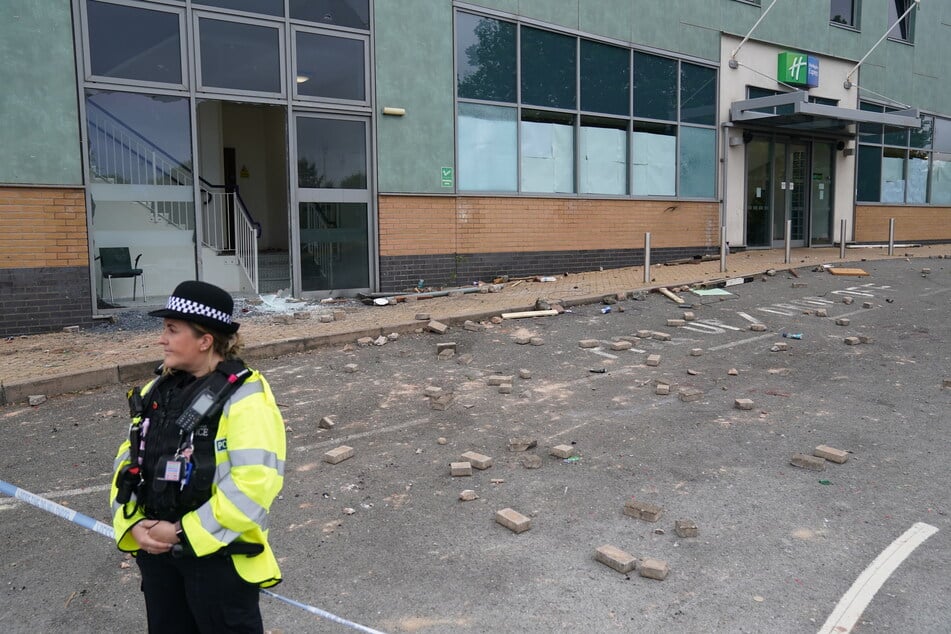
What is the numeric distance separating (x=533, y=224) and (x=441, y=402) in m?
8.42

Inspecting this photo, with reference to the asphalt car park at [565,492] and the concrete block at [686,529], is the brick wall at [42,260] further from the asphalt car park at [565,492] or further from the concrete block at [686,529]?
the concrete block at [686,529]

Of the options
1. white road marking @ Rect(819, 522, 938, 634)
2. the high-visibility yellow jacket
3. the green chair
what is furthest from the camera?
the green chair

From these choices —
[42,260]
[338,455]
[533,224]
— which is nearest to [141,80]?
[42,260]

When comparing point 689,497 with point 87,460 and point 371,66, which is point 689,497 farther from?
point 371,66

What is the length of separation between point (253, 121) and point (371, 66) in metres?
6.79

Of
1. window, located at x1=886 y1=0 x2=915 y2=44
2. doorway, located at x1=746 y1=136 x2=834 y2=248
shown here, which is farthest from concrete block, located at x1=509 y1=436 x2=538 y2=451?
window, located at x1=886 y1=0 x2=915 y2=44

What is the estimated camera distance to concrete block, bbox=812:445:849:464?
205 inches

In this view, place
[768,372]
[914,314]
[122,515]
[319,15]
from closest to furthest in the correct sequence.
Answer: [122,515] → [768,372] → [914,314] → [319,15]

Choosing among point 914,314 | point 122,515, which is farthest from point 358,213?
point 122,515

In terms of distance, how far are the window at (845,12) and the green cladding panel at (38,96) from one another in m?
18.5

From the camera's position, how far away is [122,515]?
2520 mm

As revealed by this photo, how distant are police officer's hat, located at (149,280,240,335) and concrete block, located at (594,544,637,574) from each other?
2.24m

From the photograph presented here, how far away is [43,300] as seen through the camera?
999 centimetres

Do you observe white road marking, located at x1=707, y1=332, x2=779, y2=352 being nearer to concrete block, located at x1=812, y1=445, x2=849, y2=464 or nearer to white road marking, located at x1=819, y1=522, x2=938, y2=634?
concrete block, located at x1=812, y1=445, x2=849, y2=464
